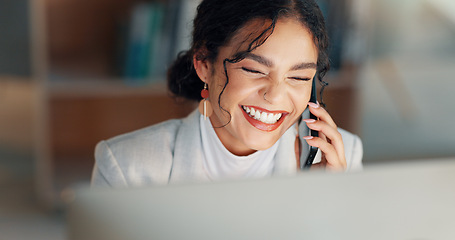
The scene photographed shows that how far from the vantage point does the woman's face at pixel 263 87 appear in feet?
2.21

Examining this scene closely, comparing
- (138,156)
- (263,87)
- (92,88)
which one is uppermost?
(263,87)

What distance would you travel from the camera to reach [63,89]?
1960 mm

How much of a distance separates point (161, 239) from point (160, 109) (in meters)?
0.31

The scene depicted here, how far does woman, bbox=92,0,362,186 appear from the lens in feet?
2.22

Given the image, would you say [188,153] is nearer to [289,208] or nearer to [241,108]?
[241,108]

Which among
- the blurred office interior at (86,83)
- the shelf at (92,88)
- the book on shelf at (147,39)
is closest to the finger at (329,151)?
the blurred office interior at (86,83)

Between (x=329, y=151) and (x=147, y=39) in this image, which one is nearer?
(x=329, y=151)

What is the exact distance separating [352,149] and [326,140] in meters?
0.05

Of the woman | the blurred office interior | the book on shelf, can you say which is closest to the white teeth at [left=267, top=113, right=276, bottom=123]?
the woman

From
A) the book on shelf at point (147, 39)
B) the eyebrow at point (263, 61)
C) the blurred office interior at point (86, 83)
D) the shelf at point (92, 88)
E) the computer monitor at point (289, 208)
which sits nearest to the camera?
the computer monitor at point (289, 208)

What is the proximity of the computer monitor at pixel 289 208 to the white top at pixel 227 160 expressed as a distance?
159 mm

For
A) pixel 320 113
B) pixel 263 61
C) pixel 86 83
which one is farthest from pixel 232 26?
pixel 86 83

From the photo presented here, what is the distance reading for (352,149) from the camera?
0.74m

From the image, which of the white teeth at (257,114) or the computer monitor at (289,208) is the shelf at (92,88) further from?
the computer monitor at (289,208)
